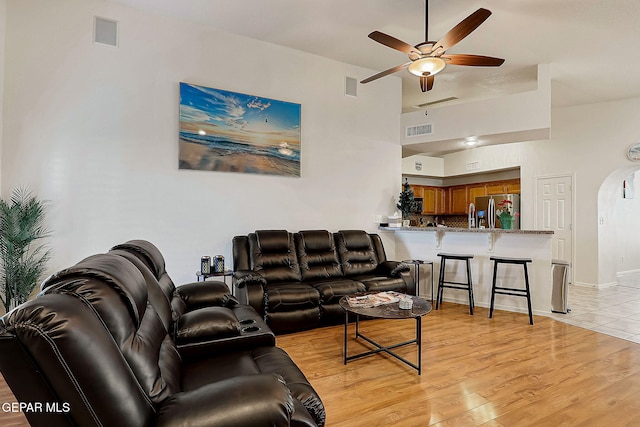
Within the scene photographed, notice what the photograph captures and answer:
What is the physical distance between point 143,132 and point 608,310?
6489 mm

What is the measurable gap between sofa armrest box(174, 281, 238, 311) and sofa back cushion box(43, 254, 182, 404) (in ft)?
3.90

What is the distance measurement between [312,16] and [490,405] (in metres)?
4.07

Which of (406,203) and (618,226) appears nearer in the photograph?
(406,203)

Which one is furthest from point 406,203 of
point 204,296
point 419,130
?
point 204,296

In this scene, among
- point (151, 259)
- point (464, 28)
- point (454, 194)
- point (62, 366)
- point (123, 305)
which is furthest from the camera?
point (454, 194)

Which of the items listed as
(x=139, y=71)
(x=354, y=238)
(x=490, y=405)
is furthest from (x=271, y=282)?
(x=139, y=71)

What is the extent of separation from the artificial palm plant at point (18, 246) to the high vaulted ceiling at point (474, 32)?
236 centimetres

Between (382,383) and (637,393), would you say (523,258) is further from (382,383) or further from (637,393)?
(382,383)

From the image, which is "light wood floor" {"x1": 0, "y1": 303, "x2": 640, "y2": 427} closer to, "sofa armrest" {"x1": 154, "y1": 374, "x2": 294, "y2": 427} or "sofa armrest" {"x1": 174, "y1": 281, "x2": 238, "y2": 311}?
"sofa armrest" {"x1": 174, "y1": 281, "x2": 238, "y2": 311}

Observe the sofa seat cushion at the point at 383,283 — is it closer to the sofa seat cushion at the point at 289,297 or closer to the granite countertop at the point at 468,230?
the sofa seat cushion at the point at 289,297

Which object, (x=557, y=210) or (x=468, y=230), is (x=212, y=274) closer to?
(x=468, y=230)

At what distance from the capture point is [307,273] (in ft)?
13.4

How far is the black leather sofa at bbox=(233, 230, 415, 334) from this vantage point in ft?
11.2

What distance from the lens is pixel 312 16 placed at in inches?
147
